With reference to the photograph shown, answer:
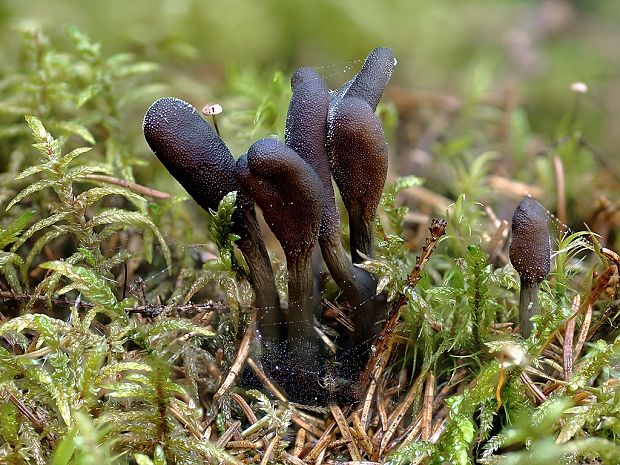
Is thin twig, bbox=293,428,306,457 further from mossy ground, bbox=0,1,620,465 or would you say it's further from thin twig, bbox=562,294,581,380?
thin twig, bbox=562,294,581,380

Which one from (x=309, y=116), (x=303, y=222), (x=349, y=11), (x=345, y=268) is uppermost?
(x=349, y=11)

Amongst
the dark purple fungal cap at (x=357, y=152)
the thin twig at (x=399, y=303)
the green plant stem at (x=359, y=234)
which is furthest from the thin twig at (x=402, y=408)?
the dark purple fungal cap at (x=357, y=152)

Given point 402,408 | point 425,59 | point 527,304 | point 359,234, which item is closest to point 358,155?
point 359,234

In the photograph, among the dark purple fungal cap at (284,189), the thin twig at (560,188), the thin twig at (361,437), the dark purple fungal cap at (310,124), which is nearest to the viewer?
the dark purple fungal cap at (284,189)

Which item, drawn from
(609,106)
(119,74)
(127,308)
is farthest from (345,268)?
(609,106)

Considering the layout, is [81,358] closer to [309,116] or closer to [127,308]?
[127,308]

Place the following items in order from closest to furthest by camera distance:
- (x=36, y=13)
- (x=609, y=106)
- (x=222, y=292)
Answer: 1. (x=222, y=292)
2. (x=36, y=13)
3. (x=609, y=106)

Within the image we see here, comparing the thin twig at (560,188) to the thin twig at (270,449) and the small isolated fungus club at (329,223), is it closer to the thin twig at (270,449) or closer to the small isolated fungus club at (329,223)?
the small isolated fungus club at (329,223)
